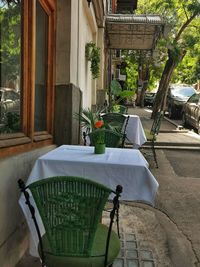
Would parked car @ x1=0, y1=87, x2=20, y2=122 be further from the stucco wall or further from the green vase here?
the green vase

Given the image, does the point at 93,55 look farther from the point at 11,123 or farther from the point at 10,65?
the point at 11,123

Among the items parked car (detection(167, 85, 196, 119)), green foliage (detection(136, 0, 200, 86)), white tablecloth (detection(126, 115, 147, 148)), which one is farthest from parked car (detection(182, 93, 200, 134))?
white tablecloth (detection(126, 115, 147, 148))

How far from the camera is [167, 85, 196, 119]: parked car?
19750 millimetres

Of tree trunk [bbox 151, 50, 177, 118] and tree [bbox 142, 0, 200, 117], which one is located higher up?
tree [bbox 142, 0, 200, 117]

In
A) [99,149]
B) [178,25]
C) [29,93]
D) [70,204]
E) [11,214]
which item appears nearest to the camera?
[70,204]

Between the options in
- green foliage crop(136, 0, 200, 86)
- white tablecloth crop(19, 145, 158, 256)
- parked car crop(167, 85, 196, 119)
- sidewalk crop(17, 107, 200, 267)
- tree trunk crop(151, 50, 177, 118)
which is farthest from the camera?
parked car crop(167, 85, 196, 119)

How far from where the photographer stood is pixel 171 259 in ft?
12.4

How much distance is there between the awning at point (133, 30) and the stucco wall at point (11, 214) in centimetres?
993

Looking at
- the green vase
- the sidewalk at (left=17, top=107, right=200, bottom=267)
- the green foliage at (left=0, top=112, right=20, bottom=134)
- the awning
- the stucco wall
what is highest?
the awning

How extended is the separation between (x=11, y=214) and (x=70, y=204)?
1.26 metres

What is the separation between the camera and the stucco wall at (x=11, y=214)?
3.26 meters

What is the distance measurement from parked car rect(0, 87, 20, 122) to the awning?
30.7 ft

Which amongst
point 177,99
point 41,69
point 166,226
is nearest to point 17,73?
point 41,69

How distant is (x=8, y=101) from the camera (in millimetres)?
4055
